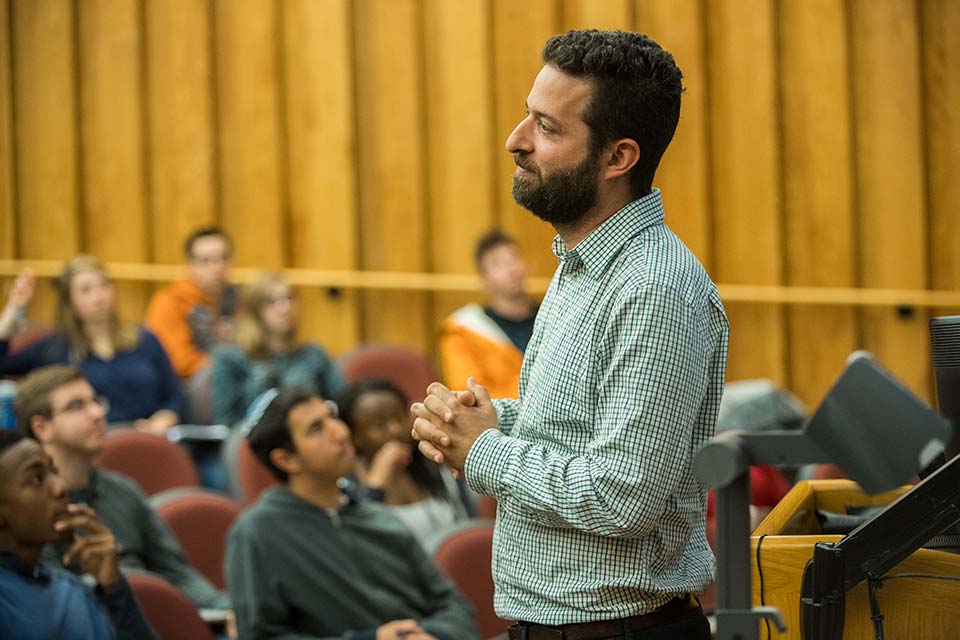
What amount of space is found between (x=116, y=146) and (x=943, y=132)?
3135 mm

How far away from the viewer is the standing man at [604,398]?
1.25 meters

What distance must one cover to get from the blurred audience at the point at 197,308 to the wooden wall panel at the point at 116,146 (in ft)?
1.72

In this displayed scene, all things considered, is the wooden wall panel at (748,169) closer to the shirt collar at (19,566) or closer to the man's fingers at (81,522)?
the man's fingers at (81,522)

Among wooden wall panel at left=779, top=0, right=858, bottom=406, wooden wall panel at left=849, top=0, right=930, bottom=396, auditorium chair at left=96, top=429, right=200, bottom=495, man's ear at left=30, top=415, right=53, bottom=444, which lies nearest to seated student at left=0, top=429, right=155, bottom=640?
man's ear at left=30, top=415, right=53, bottom=444

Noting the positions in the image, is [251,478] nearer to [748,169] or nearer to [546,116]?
[546,116]

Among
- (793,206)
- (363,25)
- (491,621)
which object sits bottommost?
(491,621)

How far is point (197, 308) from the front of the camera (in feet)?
14.8

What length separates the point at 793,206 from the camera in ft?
15.9

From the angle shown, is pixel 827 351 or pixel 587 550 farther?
pixel 827 351

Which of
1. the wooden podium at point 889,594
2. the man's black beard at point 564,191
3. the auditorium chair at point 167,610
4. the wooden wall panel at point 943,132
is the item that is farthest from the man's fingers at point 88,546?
the wooden wall panel at point 943,132

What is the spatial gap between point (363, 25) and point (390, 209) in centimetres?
73

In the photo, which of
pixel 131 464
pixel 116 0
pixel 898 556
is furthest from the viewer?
pixel 116 0

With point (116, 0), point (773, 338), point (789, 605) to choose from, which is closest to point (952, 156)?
point (773, 338)

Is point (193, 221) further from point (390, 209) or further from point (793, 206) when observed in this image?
point (793, 206)
